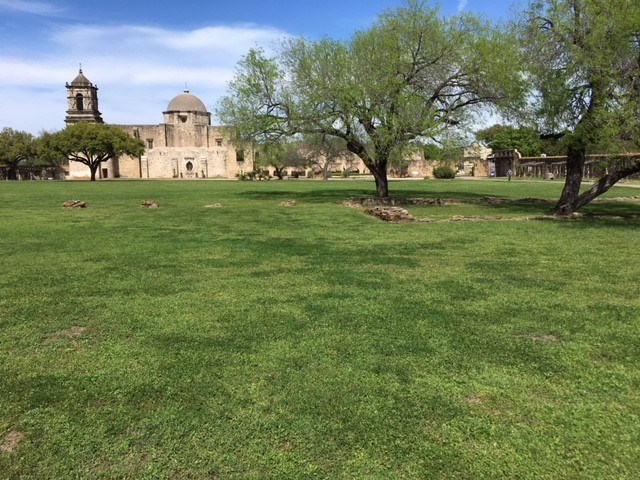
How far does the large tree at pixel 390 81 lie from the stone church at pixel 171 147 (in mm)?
50167

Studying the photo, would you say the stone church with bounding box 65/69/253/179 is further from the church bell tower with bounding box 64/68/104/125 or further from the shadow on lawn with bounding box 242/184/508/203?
the shadow on lawn with bounding box 242/184/508/203

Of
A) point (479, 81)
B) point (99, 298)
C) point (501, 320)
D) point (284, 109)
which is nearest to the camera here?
point (501, 320)

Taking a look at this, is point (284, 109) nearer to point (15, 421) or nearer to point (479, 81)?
point (479, 81)

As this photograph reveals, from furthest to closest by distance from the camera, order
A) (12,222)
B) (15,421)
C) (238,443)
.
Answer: (12,222) → (15,421) → (238,443)

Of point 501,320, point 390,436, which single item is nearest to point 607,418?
point 390,436

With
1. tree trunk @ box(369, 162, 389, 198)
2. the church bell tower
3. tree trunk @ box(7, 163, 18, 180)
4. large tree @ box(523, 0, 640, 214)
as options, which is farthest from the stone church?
large tree @ box(523, 0, 640, 214)

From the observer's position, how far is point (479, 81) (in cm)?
1775

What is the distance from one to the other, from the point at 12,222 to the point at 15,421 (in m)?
11.3

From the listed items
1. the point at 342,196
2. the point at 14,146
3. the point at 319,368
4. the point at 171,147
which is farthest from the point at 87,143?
the point at 319,368

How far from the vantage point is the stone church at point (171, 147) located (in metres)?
68.2

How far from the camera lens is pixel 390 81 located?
56.9ft

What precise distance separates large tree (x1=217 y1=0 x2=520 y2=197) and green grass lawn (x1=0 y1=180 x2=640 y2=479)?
Answer: 11.0m

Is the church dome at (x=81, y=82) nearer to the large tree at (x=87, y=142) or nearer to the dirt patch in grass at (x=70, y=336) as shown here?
the large tree at (x=87, y=142)

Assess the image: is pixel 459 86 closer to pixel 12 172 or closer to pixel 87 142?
pixel 87 142
